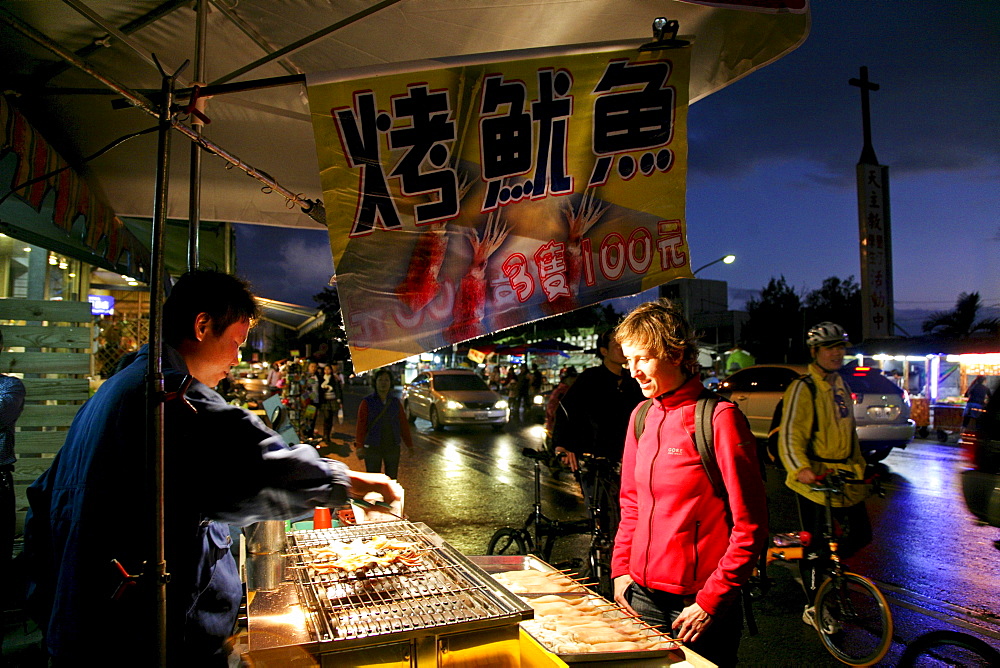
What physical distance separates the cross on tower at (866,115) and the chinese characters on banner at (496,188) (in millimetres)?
21229

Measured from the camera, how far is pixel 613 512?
4.82m

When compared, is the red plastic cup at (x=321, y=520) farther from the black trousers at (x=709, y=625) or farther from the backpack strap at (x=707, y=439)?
the backpack strap at (x=707, y=439)

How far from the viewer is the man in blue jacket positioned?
5.26 feet

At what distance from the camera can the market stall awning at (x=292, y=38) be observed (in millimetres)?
3160

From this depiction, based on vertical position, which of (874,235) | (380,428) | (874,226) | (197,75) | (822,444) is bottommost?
(380,428)

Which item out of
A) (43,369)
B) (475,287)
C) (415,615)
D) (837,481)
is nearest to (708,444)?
(475,287)

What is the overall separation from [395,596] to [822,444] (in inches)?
147

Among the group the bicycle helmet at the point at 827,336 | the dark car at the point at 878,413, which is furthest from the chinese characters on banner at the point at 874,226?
the bicycle helmet at the point at 827,336

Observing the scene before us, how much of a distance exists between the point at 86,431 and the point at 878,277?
76.8 feet

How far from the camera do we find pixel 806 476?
4387mm

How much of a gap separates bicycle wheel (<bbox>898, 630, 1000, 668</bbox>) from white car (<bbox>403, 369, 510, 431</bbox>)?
15.7 meters

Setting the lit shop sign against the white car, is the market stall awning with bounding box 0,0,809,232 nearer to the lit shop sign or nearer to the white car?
the lit shop sign

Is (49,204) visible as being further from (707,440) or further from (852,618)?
(852,618)

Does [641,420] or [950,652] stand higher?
[641,420]
